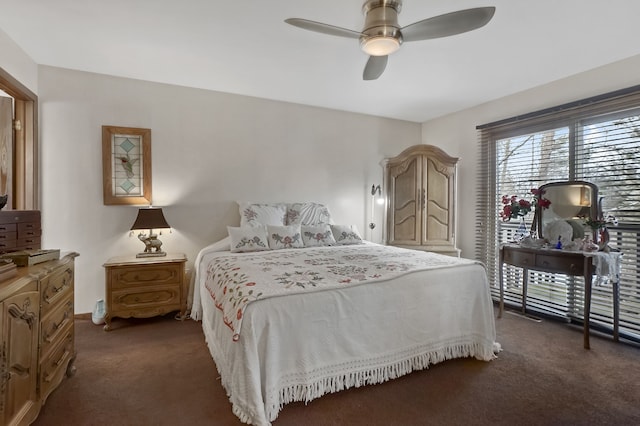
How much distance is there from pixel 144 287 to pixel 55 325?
1.10 metres

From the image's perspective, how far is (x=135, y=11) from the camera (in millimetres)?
2096

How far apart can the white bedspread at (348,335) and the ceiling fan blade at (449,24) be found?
4.93 feet

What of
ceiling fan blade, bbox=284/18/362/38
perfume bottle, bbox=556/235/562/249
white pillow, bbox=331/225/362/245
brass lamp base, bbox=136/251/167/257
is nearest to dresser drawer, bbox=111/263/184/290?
brass lamp base, bbox=136/251/167/257

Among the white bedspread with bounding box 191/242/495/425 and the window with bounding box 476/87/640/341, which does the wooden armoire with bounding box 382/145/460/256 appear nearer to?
the window with bounding box 476/87/640/341

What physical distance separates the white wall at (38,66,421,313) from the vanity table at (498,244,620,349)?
1.94 meters

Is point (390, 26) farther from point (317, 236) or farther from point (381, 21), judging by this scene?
point (317, 236)

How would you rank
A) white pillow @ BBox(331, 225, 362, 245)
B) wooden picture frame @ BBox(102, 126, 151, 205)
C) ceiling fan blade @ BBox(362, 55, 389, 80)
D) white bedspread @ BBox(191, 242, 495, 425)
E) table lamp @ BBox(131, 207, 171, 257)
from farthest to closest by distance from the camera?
white pillow @ BBox(331, 225, 362, 245)
wooden picture frame @ BBox(102, 126, 151, 205)
table lamp @ BBox(131, 207, 171, 257)
ceiling fan blade @ BBox(362, 55, 389, 80)
white bedspread @ BBox(191, 242, 495, 425)

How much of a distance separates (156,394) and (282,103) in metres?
3.24

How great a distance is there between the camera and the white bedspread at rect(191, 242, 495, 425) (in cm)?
159

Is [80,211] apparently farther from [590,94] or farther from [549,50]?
[590,94]

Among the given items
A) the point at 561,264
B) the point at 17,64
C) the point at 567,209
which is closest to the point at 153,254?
the point at 17,64

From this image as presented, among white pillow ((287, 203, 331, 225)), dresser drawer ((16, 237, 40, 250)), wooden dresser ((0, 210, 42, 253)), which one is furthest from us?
white pillow ((287, 203, 331, 225))

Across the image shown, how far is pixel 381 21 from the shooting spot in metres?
1.83

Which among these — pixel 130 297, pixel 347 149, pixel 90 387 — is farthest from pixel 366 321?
pixel 347 149
